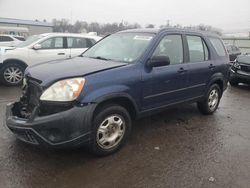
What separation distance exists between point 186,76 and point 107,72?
1.84 meters

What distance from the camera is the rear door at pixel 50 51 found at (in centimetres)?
832

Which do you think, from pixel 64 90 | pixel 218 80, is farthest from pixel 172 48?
pixel 64 90

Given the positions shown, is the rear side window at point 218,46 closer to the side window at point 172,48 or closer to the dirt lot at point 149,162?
the side window at point 172,48

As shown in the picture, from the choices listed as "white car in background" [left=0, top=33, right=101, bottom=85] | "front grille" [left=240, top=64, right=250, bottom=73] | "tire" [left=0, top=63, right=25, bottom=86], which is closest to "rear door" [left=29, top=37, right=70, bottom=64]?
"white car in background" [left=0, top=33, right=101, bottom=85]

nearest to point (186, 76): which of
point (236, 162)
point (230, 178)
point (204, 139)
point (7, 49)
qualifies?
point (204, 139)

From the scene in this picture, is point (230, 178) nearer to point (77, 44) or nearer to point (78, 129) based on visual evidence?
point (78, 129)

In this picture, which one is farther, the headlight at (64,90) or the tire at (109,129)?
the tire at (109,129)

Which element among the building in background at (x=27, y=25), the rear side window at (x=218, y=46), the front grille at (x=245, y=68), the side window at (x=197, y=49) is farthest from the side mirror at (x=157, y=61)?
the building in background at (x=27, y=25)

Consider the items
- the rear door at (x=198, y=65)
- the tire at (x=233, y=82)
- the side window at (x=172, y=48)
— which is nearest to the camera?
the side window at (x=172, y=48)

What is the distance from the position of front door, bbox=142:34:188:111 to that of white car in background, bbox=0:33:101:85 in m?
4.96

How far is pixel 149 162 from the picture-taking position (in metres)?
3.62

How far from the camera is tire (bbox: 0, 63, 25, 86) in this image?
8.05 m

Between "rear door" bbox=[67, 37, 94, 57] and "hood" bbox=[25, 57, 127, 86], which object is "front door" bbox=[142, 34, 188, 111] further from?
"rear door" bbox=[67, 37, 94, 57]

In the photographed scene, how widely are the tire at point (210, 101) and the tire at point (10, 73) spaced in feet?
18.5
